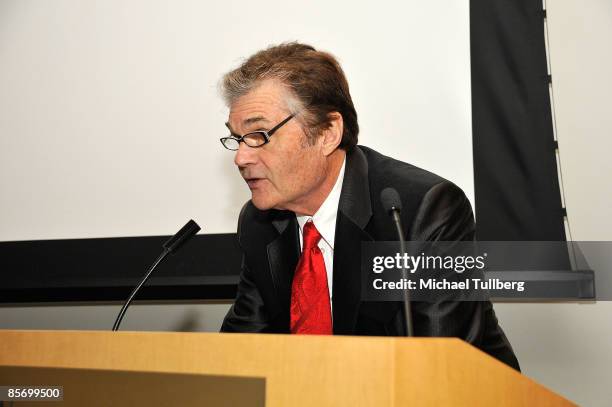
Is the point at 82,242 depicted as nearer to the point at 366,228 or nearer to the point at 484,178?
the point at 366,228

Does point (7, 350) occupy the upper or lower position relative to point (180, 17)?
lower

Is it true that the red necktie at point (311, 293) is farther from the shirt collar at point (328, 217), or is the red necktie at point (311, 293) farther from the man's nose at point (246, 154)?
the man's nose at point (246, 154)

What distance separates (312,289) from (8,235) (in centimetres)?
166

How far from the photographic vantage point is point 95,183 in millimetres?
2900

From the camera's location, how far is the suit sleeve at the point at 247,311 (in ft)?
6.81

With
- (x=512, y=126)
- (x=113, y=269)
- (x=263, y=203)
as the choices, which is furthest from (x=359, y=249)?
(x=113, y=269)

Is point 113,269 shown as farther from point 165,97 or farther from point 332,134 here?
point 332,134

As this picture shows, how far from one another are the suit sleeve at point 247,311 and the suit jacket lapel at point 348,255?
271 mm

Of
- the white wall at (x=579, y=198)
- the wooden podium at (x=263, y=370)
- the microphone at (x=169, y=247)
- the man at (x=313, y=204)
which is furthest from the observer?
the white wall at (x=579, y=198)

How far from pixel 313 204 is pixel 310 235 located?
101mm

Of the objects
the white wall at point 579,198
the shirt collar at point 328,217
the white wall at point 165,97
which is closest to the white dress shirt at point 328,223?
the shirt collar at point 328,217

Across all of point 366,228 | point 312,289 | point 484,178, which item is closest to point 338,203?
point 366,228

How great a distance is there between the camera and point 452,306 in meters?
1.62

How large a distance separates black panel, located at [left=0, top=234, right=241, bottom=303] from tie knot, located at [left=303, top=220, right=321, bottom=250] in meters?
0.69
